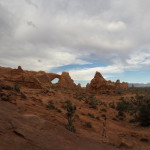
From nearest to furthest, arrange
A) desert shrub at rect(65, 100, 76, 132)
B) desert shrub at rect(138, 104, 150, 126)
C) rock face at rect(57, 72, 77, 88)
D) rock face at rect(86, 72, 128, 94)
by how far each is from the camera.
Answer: desert shrub at rect(65, 100, 76, 132)
desert shrub at rect(138, 104, 150, 126)
rock face at rect(86, 72, 128, 94)
rock face at rect(57, 72, 77, 88)

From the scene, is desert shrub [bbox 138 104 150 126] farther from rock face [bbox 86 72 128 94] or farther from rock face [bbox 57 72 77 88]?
rock face [bbox 57 72 77 88]

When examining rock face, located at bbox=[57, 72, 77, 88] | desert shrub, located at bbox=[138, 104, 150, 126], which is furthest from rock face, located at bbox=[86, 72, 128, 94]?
desert shrub, located at bbox=[138, 104, 150, 126]

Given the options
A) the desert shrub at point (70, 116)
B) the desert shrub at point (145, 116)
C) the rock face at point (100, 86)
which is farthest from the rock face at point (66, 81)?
the desert shrub at point (70, 116)

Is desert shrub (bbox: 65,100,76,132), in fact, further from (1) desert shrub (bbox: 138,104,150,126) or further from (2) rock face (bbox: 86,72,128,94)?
(2) rock face (bbox: 86,72,128,94)

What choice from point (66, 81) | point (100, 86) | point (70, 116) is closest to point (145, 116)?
point (70, 116)

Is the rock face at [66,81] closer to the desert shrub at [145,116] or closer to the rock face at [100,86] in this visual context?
the rock face at [100,86]

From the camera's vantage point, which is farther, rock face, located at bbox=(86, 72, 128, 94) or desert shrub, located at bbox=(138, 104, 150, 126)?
rock face, located at bbox=(86, 72, 128, 94)

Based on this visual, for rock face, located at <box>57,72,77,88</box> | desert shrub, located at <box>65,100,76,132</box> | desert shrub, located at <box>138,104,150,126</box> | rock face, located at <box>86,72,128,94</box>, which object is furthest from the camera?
rock face, located at <box>57,72,77,88</box>

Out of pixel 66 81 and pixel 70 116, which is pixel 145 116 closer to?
pixel 70 116

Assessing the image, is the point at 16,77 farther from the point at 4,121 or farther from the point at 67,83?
the point at 67,83

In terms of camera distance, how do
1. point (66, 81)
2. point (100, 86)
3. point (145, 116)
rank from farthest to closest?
point (66, 81) → point (100, 86) → point (145, 116)

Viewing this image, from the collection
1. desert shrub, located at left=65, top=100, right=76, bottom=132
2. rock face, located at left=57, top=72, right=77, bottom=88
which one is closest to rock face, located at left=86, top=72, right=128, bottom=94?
rock face, located at left=57, top=72, right=77, bottom=88

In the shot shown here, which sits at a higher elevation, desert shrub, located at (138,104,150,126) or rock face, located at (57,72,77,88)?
rock face, located at (57,72,77,88)

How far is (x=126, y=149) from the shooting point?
780 cm
